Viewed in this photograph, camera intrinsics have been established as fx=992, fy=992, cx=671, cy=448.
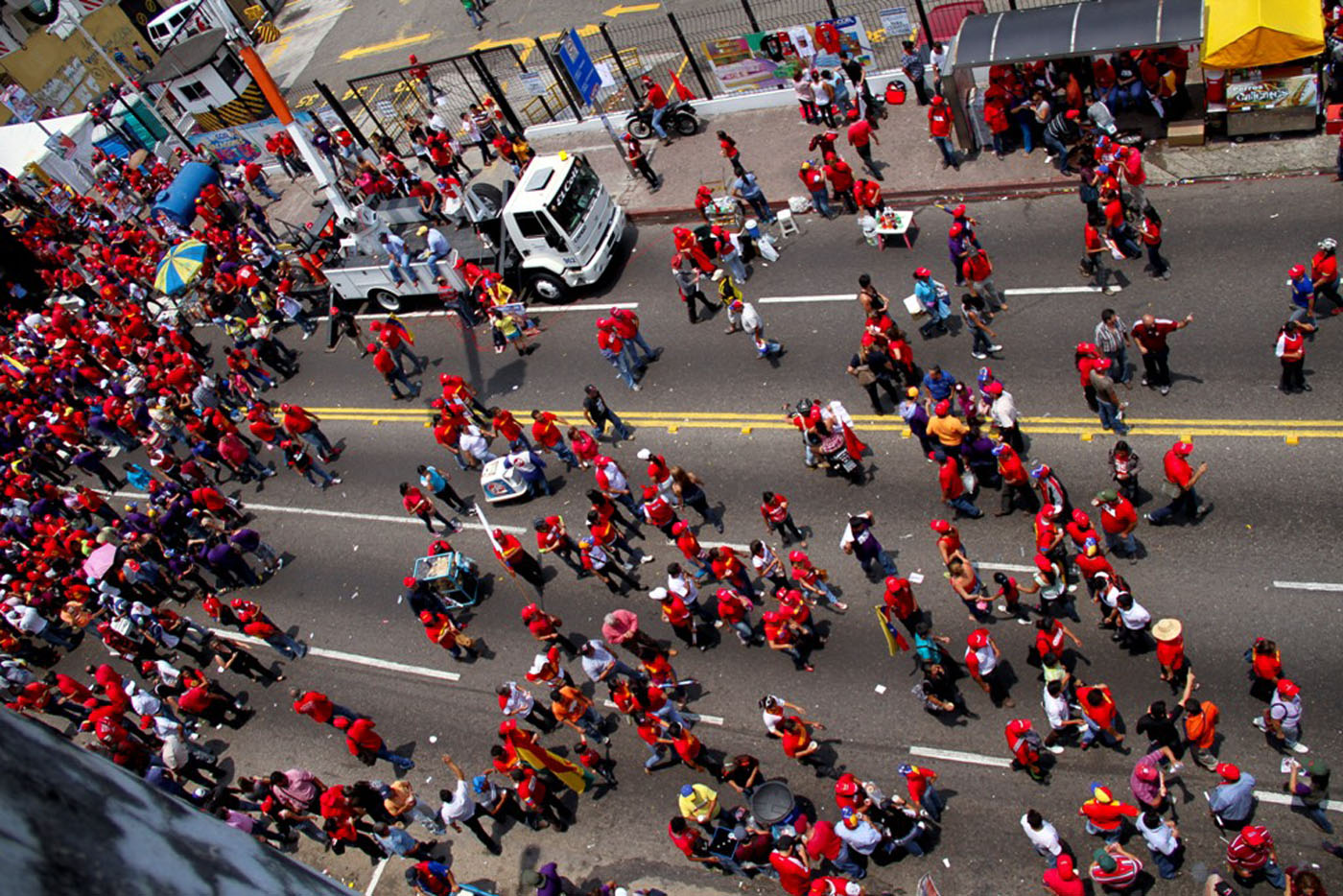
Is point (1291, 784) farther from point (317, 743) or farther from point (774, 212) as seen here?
point (774, 212)

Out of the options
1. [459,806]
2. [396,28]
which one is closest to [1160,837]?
[459,806]

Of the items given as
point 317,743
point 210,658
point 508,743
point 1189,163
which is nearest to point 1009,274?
point 1189,163

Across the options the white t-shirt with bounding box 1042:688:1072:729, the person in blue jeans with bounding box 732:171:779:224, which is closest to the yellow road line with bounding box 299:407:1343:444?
the white t-shirt with bounding box 1042:688:1072:729

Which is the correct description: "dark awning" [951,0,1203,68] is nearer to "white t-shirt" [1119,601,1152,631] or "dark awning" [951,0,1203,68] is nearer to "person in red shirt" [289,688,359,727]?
"white t-shirt" [1119,601,1152,631]

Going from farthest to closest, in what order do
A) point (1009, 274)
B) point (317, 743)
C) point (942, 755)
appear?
1. point (1009, 274)
2. point (317, 743)
3. point (942, 755)

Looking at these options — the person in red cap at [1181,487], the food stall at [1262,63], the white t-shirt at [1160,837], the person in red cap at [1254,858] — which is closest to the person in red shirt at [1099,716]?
the white t-shirt at [1160,837]

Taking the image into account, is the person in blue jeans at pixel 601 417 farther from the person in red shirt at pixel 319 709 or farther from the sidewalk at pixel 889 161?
the sidewalk at pixel 889 161
